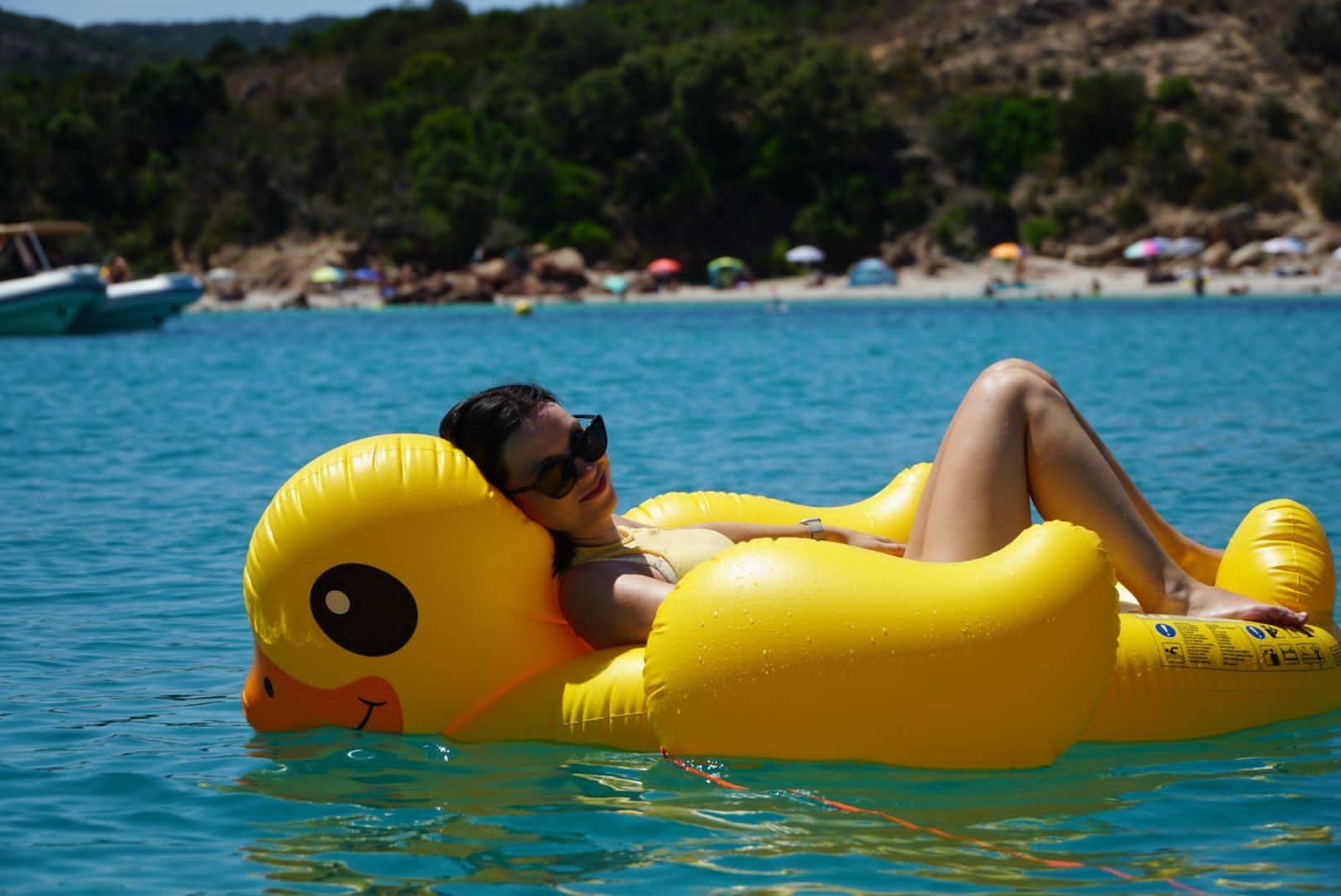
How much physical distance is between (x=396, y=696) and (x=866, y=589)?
122 centimetres

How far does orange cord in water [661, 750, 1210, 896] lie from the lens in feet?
9.69

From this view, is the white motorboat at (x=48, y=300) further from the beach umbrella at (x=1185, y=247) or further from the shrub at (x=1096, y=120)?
the shrub at (x=1096, y=120)

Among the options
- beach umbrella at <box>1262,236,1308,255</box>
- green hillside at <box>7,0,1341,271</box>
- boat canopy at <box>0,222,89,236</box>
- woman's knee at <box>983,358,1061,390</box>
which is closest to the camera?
woman's knee at <box>983,358,1061,390</box>

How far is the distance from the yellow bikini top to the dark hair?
31 cm

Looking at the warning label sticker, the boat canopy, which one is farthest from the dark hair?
the boat canopy

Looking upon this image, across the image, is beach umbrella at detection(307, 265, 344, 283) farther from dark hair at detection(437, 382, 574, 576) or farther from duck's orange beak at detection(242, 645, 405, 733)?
dark hair at detection(437, 382, 574, 576)

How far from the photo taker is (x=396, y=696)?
3854mm

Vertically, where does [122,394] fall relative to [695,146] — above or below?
below

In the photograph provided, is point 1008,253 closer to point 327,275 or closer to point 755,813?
point 327,275

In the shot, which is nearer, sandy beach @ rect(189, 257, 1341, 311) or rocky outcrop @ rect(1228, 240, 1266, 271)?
sandy beach @ rect(189, 257, 1341, 311)

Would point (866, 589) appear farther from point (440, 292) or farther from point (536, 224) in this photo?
point (536, 224)

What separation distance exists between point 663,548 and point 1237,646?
1.43 meters

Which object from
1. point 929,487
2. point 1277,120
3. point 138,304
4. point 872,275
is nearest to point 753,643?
point 929,487

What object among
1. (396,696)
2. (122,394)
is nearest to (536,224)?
(122,394)
